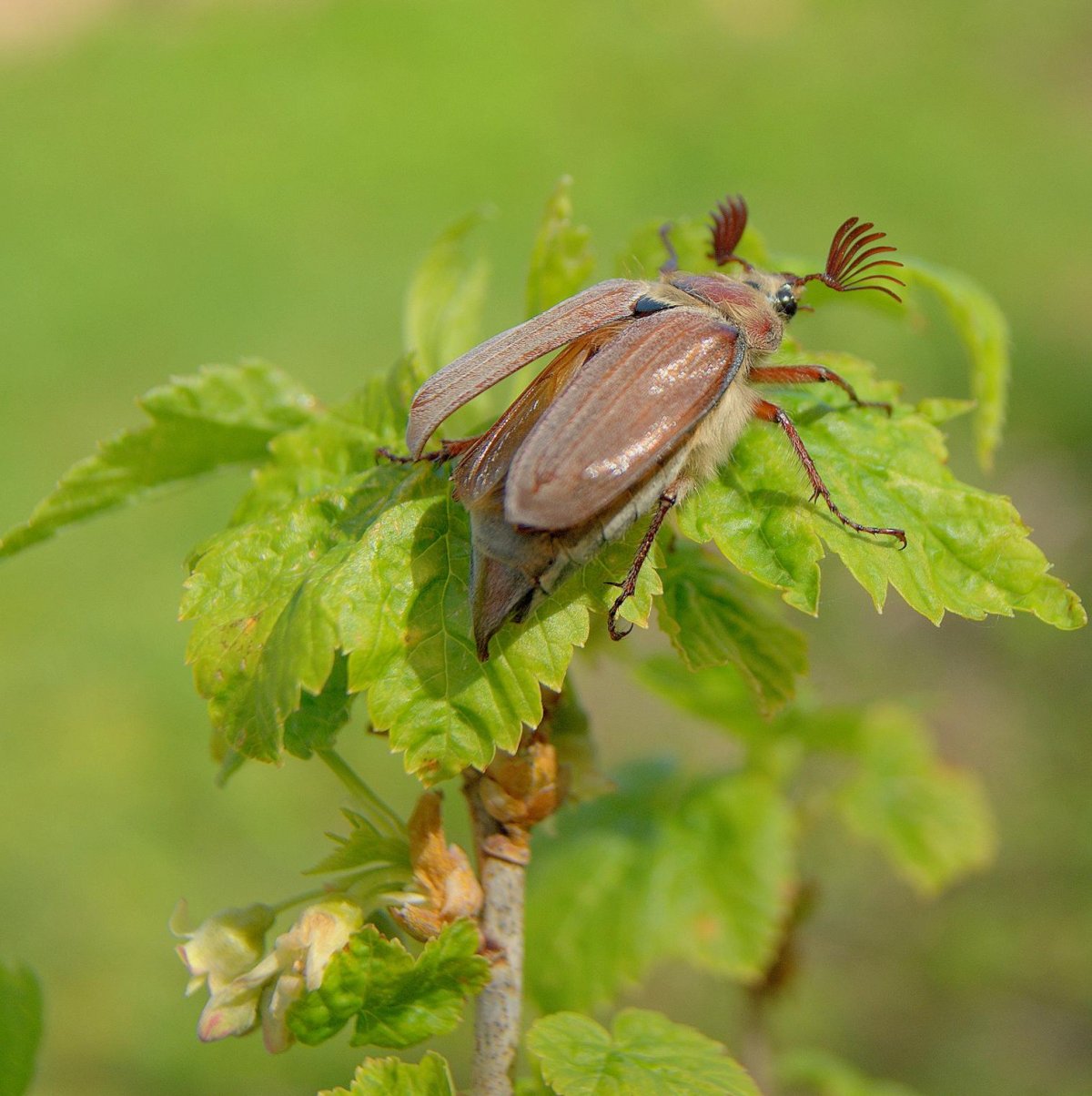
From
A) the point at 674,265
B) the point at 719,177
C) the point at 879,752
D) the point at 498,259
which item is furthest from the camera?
the point at 719,177

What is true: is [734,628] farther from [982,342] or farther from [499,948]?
[982,342]

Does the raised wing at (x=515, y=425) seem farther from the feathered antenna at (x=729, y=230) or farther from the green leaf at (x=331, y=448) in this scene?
the feathered antenna at (x=729, y=230)

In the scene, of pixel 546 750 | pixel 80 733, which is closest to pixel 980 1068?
pixel 546 750

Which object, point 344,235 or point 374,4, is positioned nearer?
point 344,235

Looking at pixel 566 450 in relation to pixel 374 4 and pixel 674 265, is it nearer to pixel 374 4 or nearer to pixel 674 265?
pixel 674 265

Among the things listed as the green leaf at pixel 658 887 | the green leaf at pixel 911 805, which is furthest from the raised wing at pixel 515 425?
the green leaf at pixel 911 805
